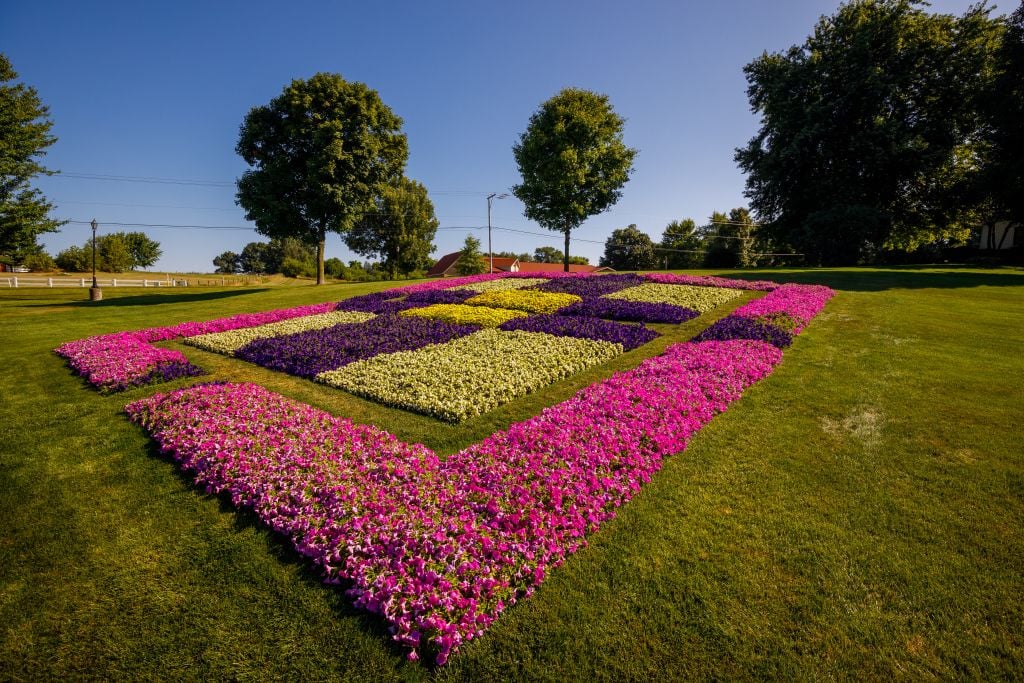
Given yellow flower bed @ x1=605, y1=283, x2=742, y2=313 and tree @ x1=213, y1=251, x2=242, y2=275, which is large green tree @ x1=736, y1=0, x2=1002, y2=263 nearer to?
yellow flower bed @ x1=605, y1=283, x2=742, y2=313

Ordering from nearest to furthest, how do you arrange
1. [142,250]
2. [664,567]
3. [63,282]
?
[664,567] → [63,282] → [142,250]

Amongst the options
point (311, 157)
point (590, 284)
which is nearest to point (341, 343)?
point (590, 284)

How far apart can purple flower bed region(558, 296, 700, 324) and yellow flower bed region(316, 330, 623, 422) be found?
4190 millimetres

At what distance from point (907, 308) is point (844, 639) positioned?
1755 cm

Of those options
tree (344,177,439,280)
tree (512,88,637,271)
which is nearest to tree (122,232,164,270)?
tree (344,177,439,280)

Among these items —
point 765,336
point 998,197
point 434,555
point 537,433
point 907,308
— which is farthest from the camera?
point 998,197

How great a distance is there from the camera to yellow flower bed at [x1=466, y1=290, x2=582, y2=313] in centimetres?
1848

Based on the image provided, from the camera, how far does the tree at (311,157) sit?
104 feet

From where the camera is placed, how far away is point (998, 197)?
27.7 metres

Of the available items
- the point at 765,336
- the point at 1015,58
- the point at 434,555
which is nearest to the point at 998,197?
the point at 1015,58

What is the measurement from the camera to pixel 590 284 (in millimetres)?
23047

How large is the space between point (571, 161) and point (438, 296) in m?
24.6

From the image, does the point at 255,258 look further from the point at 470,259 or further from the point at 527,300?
the point at 527,300

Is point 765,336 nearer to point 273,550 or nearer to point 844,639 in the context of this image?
point 844,639
